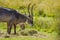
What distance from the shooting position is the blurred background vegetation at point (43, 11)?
2082 mm

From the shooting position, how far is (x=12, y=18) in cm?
210

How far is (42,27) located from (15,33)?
30 cm

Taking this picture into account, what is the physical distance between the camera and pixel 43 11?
2.11 m

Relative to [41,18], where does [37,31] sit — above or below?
below

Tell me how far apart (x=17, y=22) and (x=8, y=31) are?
0.14 metres

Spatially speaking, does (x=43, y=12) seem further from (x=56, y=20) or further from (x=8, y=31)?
(x=8, y=31)

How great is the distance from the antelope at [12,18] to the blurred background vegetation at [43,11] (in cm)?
4

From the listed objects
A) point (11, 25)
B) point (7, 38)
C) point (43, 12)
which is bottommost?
point (7, 38)

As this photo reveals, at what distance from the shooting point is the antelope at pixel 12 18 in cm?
207

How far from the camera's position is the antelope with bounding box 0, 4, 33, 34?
2.07 m

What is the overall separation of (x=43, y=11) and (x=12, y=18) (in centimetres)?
34

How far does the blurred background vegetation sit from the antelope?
0.14 ft

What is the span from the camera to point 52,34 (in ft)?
6.84

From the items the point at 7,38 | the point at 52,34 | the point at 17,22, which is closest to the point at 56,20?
the point at 52,34
